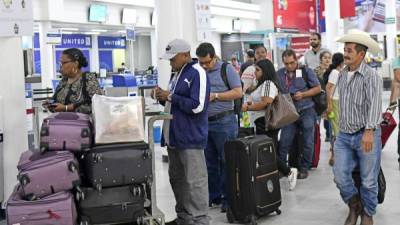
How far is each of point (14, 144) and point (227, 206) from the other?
2038 mm

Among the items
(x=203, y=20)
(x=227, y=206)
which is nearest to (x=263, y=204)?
(x=227, y=206)

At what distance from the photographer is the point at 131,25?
2194 centimetres

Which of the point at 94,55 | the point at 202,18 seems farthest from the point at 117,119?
the point at 94,55

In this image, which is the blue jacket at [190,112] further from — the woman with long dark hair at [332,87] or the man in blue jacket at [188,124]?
the woman with long dark hair at [332,87]

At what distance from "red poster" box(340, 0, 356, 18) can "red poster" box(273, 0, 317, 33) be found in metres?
4.59

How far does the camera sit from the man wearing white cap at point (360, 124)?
4.40 meters

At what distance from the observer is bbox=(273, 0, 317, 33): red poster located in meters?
21.7

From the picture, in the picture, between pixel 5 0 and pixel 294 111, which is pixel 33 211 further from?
pixel 294 111

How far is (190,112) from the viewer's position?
15.0ft

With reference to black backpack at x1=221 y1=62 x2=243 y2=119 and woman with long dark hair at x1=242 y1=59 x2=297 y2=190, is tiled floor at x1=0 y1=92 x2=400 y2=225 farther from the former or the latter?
black backpack at x1=221 y1=62 x2=243 y2=119

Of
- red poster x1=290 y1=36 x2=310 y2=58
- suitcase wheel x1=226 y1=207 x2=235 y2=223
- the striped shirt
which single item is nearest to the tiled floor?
suitcase wheel x1=226 y1=207 x2=235 y2=223

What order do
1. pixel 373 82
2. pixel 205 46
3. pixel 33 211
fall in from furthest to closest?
pixel 205 46 < pixel 373 82 < pixel 33 211

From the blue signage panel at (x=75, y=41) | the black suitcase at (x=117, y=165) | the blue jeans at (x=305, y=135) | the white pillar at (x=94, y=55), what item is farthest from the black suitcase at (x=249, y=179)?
the white pillar at (x=94, y=55)

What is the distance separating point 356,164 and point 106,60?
24.4m
